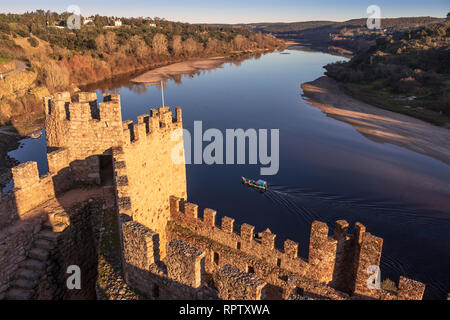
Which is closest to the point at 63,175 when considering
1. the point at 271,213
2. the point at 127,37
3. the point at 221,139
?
the point at 271,213

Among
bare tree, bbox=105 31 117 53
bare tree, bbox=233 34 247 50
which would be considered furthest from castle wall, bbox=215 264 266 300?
bare tree, bbox=233 34 247 50

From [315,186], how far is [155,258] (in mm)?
23261

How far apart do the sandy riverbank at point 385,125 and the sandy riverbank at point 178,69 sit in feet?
111

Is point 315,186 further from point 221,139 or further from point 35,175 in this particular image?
point 35,175

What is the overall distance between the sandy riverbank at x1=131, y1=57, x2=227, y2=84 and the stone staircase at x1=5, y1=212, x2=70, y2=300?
208ft

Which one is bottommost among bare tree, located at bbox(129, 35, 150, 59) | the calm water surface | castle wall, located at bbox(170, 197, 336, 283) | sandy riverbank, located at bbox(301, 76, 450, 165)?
the calm water surface

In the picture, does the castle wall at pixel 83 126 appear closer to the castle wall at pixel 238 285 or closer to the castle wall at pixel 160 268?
the castle wall at pixel 160 268

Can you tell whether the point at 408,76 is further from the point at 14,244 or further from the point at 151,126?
the point at 14,244

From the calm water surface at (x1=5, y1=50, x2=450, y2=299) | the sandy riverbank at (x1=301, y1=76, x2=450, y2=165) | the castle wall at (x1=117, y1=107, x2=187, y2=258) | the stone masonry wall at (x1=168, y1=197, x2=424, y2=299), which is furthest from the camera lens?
the sandy riverbank at (x1=301, y1=76, x2=450, y2=165)

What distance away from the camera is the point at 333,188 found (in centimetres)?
2812

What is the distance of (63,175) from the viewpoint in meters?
11.9

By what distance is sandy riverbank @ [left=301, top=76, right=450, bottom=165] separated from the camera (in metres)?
37.6

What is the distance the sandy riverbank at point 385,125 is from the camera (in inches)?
1480

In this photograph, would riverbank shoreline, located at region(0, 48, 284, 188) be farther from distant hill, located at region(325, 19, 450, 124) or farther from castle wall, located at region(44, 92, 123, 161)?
distant hill, located at region(325, 19, 450, 124)
